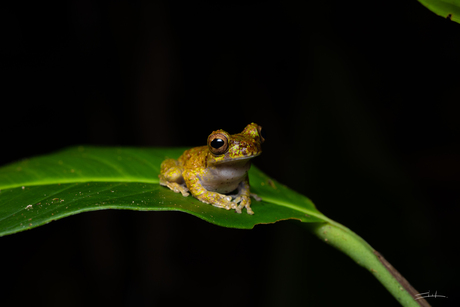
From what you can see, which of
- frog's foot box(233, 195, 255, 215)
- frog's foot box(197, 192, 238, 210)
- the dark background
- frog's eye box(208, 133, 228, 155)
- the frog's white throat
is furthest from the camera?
the dark background

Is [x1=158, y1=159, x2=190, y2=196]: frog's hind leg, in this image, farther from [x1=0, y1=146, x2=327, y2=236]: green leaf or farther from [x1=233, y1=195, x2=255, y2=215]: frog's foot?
[x1=233, y1=195, x2=255, y2=215]: frog's foot

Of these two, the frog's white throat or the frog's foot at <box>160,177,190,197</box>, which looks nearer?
the frog's foot at <box>160,177,190,197</box>

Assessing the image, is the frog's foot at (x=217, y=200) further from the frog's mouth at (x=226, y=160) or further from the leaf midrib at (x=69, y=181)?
the leaf midrib at (x=69, y=181)

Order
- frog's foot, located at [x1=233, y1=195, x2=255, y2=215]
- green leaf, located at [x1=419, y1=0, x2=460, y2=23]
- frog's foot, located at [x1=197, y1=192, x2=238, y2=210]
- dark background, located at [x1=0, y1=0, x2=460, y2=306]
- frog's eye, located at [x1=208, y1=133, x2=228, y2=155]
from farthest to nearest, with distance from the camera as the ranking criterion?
dark background, located at [x1=0, y1=0, x2=460, y2=306]
frog's eye, located at [x1=208, y1=133, x2=228, y2=155]
frog's foot, located at [x1=197, y1=192, x2=238, y2=210]
frog's foot, located at [x1=233, y1=195, x2=255, y2=215]
green leaf, located at [x1=419, y1=0, x2=460, y2=23]

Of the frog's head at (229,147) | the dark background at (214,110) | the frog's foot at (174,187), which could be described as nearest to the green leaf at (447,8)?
the frog's head at (229,147)

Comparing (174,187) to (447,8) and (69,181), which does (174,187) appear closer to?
(69,181)

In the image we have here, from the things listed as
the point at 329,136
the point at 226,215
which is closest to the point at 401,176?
the point at 329,136

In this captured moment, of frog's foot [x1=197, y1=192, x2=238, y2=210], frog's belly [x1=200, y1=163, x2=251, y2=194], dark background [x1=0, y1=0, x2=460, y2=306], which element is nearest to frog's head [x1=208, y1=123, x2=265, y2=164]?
frog's belly [x1=200, y1=163, x2=251, y2=194]
